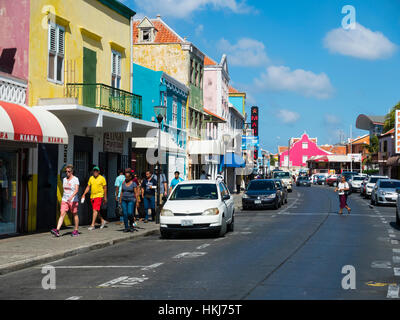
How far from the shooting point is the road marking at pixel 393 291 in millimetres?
7538

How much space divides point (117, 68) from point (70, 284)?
1462cm

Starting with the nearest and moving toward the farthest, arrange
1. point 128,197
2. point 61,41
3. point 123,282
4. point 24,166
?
point 123,282 → point 24,166 → point 128,197 → point 61,41

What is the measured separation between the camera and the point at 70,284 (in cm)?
869

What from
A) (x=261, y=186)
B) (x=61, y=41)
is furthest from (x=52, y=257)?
(x=261, y=186)

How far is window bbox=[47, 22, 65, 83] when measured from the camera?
17281 mm

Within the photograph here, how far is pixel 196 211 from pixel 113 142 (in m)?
7.95

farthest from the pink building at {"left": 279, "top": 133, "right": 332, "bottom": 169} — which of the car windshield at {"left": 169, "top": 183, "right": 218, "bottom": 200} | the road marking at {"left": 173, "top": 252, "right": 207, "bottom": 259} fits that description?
the road marking at {"left": 173, "top": 252, "right": 207, "bottom": 259}

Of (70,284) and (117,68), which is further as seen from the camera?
(117,68)

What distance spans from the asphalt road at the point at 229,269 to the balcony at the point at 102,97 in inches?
210

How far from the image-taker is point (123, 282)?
28.6 feet

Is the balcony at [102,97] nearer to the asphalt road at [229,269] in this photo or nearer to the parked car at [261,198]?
the asphalt road at [229,269]

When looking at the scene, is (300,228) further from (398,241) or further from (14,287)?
(14,287)

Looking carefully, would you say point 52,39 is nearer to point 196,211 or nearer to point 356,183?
point 196,211
